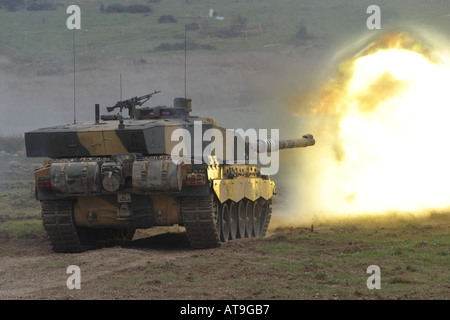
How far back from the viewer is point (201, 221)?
23422mm

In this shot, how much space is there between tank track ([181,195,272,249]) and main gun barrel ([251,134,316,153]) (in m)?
5.44

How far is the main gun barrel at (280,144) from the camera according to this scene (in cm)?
2959

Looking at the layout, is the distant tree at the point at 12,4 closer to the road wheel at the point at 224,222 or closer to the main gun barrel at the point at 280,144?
the main gun barrel at the point at 280,144

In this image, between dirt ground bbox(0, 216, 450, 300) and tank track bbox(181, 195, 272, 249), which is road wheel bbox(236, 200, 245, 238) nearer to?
dirt ground bbox(0, 216, 450, 300)

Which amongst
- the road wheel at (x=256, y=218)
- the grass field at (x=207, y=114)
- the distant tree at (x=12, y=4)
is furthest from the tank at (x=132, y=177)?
the distant tree at (x=12, y=4)

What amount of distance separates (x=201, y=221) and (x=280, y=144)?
27.5ft

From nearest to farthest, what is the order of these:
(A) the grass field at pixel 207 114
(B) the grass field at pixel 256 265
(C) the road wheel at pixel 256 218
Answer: (B) the grass field at pixel 256 265, (A) the grass field at pixel 207 114, (C) the road wheel at pixel 256 218

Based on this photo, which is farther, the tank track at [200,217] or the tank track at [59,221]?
the tank track at [59,221]

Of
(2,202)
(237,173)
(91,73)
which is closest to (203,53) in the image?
(91,73)

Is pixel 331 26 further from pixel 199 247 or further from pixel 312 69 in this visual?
pixel 199 247

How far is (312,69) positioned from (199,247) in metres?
14.7

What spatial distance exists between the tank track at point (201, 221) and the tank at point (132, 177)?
0.02 meters
